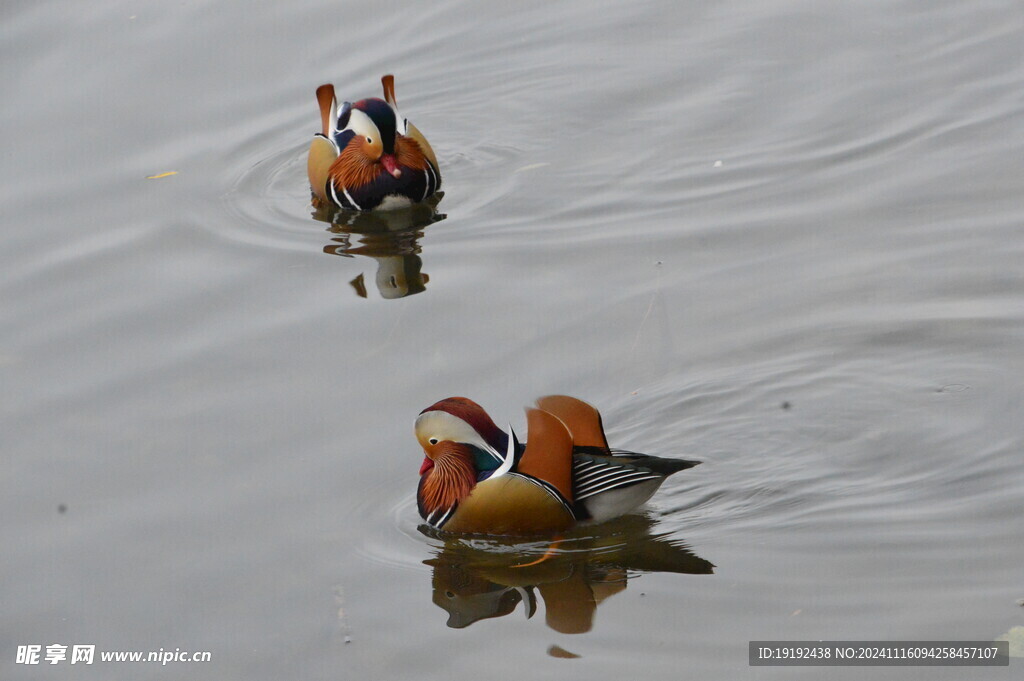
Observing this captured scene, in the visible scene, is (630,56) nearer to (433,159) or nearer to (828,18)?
(828,18)

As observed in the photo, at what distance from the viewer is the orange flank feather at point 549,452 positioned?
21.2 feet

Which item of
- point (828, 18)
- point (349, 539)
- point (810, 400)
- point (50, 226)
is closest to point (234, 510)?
point (349, 539)

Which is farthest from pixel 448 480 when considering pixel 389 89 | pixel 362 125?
pixel 389 89

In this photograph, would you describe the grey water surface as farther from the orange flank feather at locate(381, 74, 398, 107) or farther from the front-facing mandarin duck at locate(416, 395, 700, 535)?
the orange flank feather at locate(381, 74, 398, 107)

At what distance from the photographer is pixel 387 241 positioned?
33.1 ft

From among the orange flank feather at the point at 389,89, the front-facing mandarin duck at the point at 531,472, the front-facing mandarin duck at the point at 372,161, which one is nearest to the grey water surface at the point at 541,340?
the front-facing mandarin duck at the point at 531,472

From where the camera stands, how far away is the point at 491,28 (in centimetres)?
1376

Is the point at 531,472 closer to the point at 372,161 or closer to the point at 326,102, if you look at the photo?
the point at 372,161

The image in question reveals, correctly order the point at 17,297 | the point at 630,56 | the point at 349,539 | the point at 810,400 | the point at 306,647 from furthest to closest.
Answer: the point at 630,56 < the point at 17,297 < the point at 810,400 < the point at 349,539 < the point at 306,647

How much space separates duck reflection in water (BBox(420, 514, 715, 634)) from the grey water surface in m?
0.02

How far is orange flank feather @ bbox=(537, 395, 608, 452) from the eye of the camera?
652cm

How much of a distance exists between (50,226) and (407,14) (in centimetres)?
517

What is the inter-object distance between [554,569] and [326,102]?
20.3 feet

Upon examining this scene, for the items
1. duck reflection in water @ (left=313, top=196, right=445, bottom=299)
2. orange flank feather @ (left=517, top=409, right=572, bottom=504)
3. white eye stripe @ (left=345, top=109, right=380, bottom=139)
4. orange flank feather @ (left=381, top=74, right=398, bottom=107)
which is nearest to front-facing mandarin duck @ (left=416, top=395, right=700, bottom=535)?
orange flank feather @ (left=517, top=409, right=572, bottom=504)
